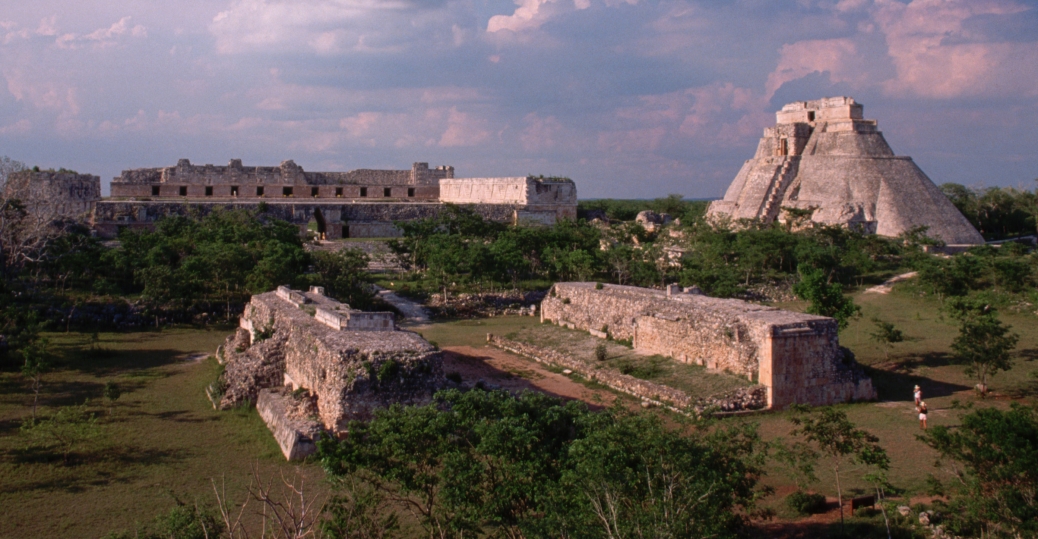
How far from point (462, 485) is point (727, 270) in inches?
760

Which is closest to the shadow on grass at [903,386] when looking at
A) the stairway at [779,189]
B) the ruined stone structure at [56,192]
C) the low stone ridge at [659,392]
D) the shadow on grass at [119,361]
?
the low stone ridge at [659,392]

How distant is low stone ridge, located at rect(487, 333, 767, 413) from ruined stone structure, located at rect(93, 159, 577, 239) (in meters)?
17.3

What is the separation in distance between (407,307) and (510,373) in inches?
341

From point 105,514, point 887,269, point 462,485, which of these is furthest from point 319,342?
point 887,269

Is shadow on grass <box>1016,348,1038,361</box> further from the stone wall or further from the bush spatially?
the stone wall

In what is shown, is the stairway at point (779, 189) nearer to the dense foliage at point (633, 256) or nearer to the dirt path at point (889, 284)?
the dense foliage at point (633, 256)

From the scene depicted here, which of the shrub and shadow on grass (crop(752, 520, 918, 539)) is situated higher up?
the shrub

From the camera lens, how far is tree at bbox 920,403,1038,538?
7031 millimetres

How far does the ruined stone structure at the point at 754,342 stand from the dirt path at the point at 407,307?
7517 millimetres

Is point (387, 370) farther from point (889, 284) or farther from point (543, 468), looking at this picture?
point (889, 284)

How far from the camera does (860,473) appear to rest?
32.8 feet

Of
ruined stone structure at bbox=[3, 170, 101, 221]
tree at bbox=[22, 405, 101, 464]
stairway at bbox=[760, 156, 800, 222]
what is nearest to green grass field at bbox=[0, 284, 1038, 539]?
tree at bbox=[22, 405, 101, 464]

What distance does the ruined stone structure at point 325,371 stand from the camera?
10695 millimetres

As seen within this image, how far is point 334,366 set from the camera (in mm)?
11016
